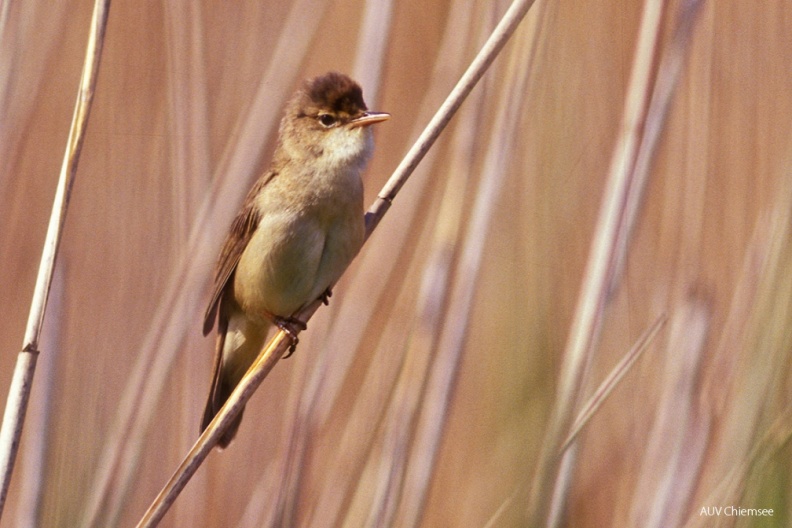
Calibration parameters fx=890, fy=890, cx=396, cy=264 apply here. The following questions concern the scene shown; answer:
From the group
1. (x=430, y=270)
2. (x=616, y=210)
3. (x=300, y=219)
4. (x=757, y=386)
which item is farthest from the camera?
(x=300, y=219)

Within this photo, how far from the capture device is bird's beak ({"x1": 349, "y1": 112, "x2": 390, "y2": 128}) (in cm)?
236

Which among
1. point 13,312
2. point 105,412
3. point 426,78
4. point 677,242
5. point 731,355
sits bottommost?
point 105,412

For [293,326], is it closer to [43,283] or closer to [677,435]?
[43,283]

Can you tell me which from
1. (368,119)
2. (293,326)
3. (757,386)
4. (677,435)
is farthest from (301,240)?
(757,386)

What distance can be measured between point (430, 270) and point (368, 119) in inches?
17.5

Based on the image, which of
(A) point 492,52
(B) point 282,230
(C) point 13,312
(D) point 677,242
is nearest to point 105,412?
(C) point 13,312

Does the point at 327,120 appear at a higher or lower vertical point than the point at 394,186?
higher

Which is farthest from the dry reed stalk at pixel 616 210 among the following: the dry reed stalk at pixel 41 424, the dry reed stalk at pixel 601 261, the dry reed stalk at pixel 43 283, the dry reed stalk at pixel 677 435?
the dry reed stalk at pixel 41 424

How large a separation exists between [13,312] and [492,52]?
1777 millimetres

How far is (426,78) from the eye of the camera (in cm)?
297

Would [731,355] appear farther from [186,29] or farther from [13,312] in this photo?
[13,312]

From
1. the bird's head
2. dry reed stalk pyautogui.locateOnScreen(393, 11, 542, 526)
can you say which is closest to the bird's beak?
the bird's head

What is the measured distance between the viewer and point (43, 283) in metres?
1.68

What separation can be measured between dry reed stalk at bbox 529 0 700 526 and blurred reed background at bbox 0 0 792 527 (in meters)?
0.05
